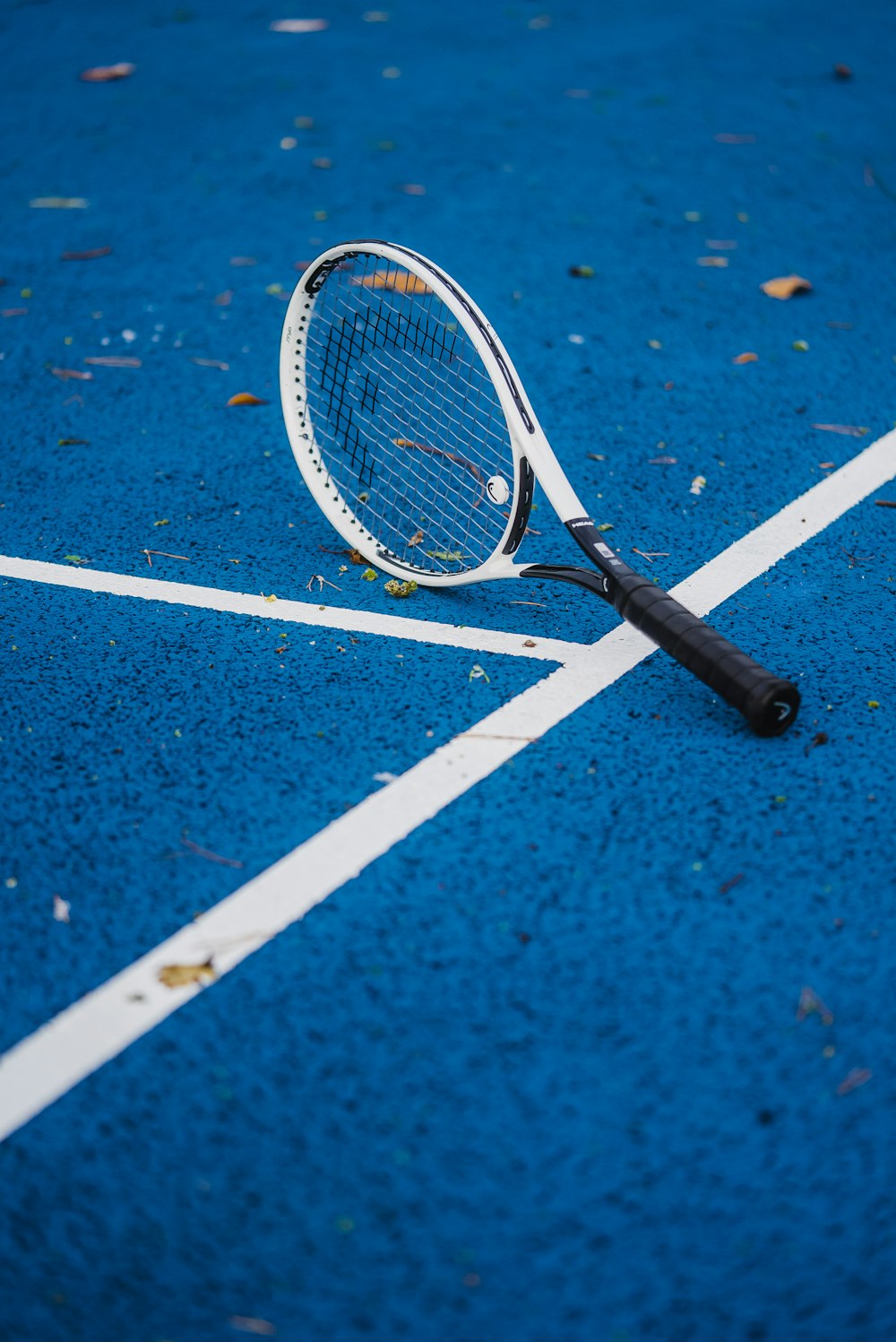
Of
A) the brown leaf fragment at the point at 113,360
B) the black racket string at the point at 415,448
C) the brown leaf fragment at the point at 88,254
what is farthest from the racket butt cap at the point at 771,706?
the brown leaf fragment at the point at 88,254

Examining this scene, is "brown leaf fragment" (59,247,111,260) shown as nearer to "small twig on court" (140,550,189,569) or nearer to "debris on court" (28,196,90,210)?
"debris on court" (28,196,90,210)

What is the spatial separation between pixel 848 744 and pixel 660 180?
411cm

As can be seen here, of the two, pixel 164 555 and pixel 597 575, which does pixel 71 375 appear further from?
pixel 597 575

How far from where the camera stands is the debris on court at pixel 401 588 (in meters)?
3.07

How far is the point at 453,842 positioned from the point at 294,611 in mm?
978

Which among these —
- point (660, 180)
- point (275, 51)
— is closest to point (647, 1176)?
point (660, 180)

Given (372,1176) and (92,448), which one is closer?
(372,1176)

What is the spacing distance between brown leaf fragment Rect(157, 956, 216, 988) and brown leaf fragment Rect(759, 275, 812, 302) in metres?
3.80

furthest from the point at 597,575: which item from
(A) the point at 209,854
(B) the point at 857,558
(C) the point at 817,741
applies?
(A) the point at 209,854

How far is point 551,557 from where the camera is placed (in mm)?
3232

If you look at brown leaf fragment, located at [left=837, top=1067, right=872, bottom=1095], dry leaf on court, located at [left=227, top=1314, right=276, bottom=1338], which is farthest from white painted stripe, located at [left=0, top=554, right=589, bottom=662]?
dry leaf on court, located at [left=227, top=1314, right=276, bottom=1338]

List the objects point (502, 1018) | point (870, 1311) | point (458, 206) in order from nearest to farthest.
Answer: point (870, 1311), point (502, 1018), point (458, 206)

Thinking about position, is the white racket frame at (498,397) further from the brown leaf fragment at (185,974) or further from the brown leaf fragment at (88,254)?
the brown leaf fragment at (88,254)

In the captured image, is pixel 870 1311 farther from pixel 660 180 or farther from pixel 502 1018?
pixel 660 180
